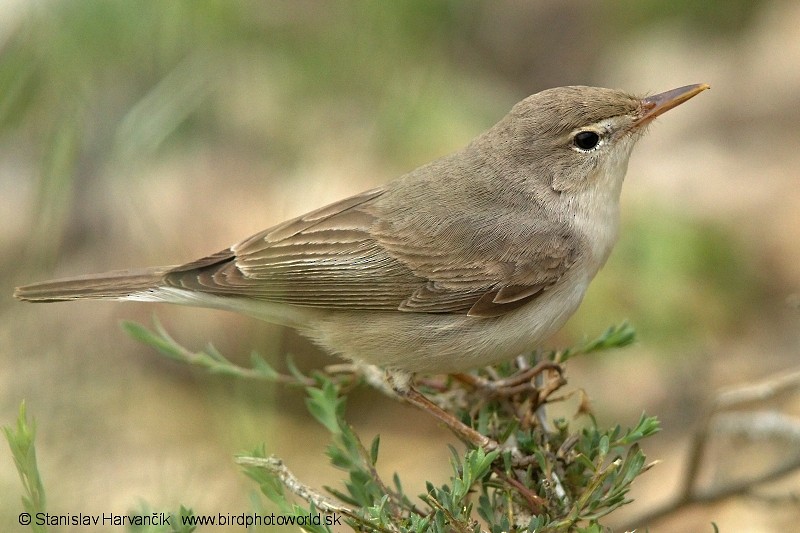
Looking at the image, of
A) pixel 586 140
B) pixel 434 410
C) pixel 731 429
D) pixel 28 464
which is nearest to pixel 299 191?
pixel 586 140

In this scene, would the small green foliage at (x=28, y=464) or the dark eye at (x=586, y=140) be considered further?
the dark eye at (x=586, y=140)

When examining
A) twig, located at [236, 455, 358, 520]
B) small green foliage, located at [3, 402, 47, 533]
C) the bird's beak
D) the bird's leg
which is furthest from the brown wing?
small green foliage, located at [3, 402, 47, 533]

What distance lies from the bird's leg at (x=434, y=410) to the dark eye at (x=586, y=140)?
3.86 feet

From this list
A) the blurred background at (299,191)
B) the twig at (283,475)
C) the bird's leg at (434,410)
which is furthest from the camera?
the blurred background at (299,191)

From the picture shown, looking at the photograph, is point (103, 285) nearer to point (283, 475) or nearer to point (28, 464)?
point (283, 475)

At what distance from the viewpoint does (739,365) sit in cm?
590

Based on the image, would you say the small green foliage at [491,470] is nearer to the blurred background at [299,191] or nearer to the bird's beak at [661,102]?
the blurred background at [299,191]

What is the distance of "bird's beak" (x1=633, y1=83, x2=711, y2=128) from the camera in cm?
374

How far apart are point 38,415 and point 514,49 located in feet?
24.0

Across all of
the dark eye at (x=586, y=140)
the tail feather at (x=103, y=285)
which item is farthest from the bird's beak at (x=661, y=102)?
the tail feather at (x=103, y=285)

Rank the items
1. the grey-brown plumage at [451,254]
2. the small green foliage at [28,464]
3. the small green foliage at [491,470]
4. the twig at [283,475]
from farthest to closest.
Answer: the grey-brown plumage at [451,254] < the twig at [283,475] < the small green foliage at [491,470] < the small green foliage at [28,464]

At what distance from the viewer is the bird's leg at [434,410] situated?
9.82ft

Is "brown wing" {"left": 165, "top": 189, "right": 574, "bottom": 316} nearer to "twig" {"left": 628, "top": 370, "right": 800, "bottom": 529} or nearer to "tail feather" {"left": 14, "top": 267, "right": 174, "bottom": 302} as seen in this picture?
"tail feather" {"left": 14, "top": 267, "right": 174, "bottom": 302}

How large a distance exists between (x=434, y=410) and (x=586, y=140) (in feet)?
4.24
